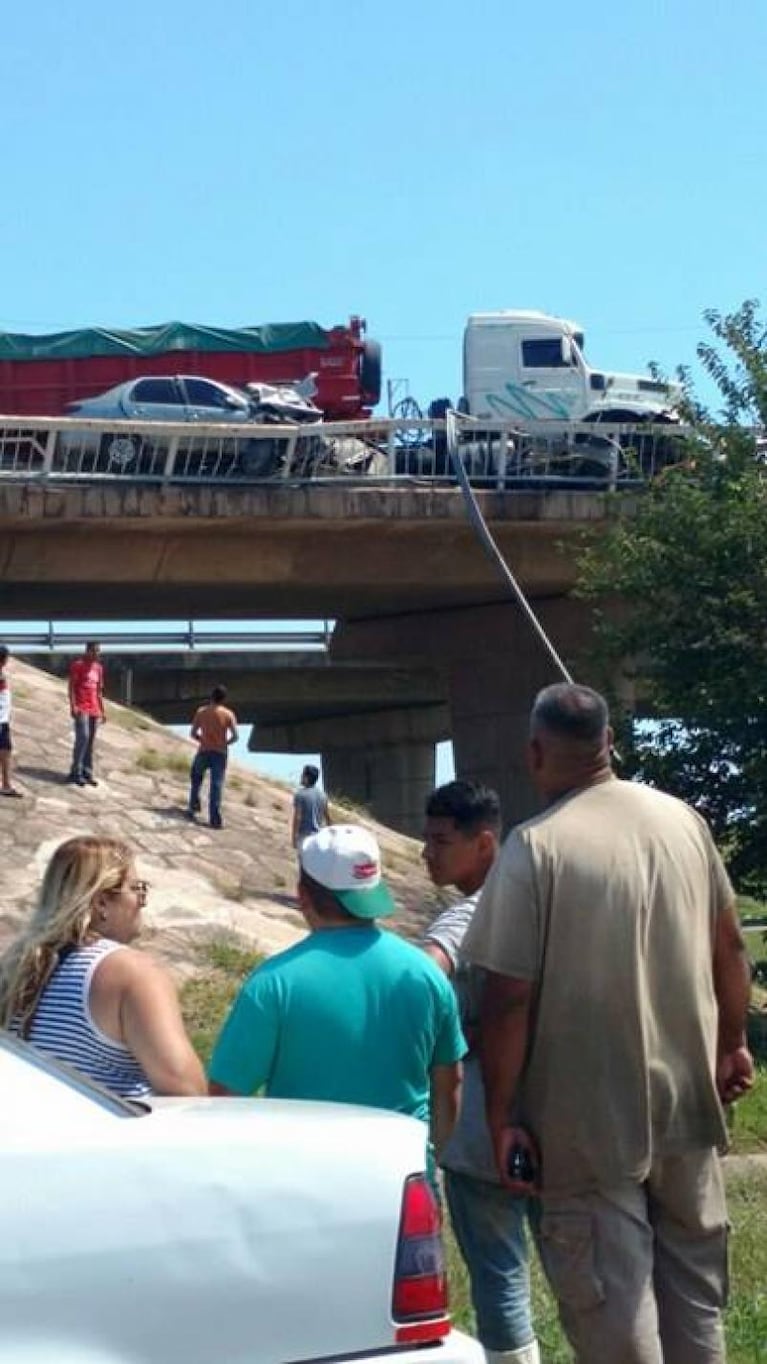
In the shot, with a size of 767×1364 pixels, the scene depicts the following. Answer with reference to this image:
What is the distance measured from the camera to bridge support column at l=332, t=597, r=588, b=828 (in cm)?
3944

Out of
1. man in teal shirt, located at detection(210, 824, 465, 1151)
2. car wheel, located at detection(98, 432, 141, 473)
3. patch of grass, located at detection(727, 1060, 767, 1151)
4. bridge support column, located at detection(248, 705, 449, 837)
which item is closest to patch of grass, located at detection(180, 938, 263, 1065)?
patch of grass, located at detection(727, 1060, 767, 1151)

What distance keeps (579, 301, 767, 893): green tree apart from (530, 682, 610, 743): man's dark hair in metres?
15.8

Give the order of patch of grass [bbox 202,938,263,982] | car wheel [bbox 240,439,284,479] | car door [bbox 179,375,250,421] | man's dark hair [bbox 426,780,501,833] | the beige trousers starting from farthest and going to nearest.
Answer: car door [bbox 179,375,250,421], car wheel [bbox 240,439,284,479], patch of grass [bbox 202,938,263,982], man's dark hair [bbox 426,780,501,833], the beige trousers

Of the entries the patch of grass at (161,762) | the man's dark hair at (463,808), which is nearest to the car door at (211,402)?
the patch of grass at (161,762)

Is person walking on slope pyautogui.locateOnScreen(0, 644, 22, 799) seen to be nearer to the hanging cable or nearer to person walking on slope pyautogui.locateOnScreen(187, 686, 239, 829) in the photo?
person walking on slope pyautogui.locateOnScreen(187, 686, 239, 829)

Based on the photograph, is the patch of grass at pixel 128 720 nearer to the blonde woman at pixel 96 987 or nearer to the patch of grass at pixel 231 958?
the patch of grass at pixel 231 958

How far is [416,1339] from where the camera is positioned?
13.6 feet

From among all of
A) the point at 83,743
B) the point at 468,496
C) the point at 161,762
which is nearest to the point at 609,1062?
the point at 83,743

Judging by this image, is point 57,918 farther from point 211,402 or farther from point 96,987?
point 211,402

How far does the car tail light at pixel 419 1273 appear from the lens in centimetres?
413

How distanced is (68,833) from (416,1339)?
1611 cm

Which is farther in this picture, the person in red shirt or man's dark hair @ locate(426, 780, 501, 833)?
the person in red shirt

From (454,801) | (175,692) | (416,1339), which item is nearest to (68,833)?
(454,801)

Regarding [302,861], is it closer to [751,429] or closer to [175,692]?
[751,429]
